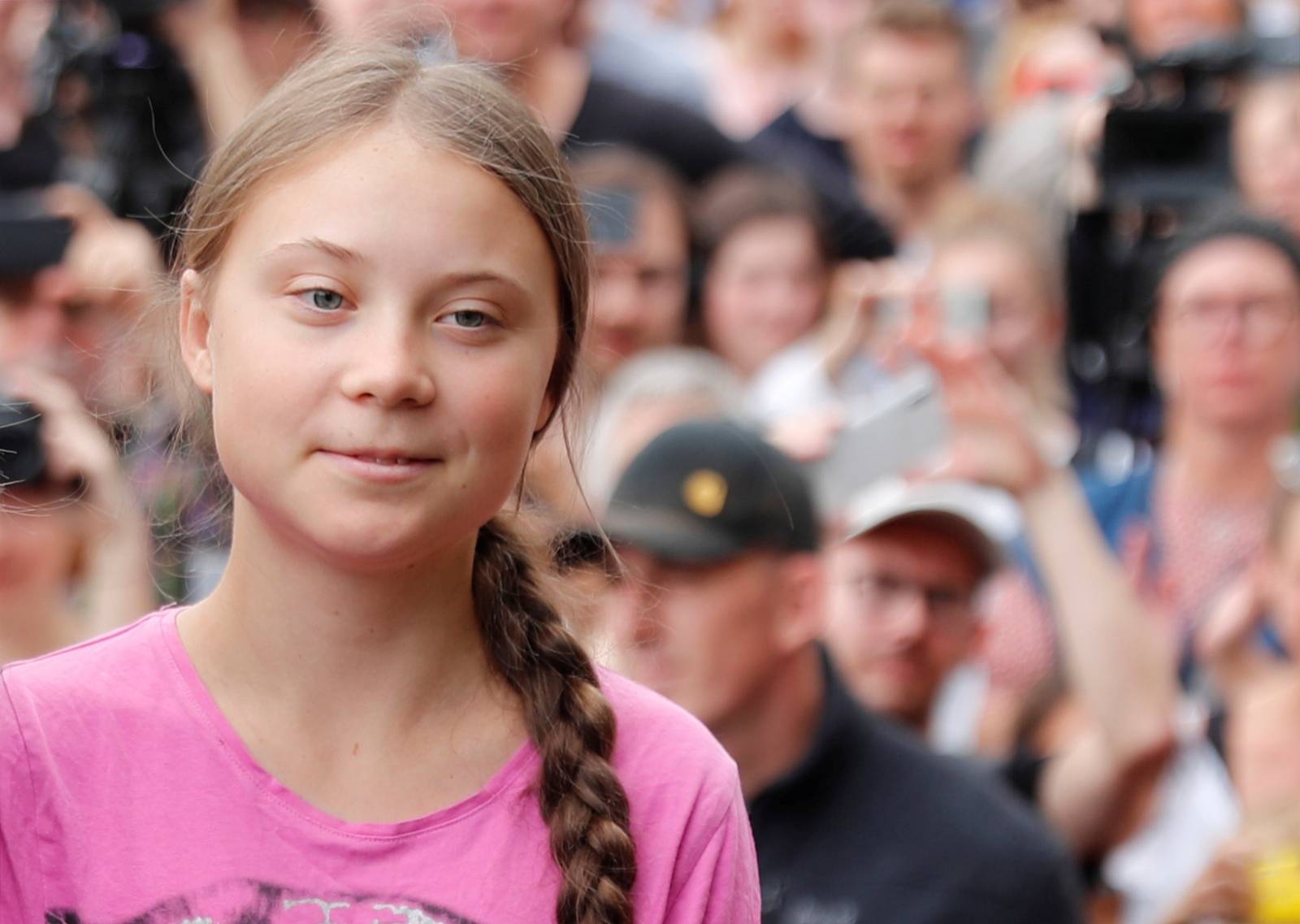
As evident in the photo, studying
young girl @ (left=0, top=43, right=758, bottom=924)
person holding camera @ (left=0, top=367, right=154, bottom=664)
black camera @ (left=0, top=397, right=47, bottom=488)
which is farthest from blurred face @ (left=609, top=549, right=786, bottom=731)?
young girl @ (left=0, top=43, right=758, bottom=924)

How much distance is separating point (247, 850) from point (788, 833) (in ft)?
5.85

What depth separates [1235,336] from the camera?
406cm

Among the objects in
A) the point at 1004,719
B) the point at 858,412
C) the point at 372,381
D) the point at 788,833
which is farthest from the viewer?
the point at 858,412

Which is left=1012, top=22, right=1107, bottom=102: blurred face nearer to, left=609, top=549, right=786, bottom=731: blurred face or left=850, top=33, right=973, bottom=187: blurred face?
left=850, top=33, right=973, bottom=187: blurred face

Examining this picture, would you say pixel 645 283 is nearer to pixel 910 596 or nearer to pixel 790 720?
pixel 910 596

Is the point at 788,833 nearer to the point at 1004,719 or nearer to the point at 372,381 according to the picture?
the point at 1004,719

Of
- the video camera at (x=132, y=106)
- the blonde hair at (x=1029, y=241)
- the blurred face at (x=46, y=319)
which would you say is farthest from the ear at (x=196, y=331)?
the video camera at (x=132, y=106)

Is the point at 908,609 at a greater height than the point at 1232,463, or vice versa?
the point at 1232,463

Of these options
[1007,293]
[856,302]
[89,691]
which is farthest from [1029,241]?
[89,691]

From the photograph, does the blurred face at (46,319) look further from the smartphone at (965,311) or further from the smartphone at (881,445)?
the smartphone at (965,311)

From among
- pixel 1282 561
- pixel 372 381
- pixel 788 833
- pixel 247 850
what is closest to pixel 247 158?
pixel 372 381

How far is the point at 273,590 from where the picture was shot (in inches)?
62.5

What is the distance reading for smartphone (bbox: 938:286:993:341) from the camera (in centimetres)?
425

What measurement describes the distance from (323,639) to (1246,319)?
9.54ft
